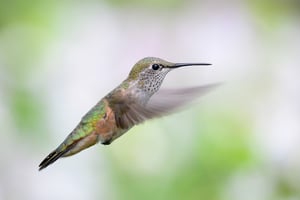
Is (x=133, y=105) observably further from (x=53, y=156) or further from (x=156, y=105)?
(x=53, y=156)

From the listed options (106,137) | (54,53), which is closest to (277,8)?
(54,53)

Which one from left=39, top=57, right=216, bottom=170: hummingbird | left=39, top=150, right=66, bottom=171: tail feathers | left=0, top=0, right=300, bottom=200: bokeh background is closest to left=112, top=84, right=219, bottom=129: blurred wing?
left=39, top=57, right=216, bottom=170: hummingbird

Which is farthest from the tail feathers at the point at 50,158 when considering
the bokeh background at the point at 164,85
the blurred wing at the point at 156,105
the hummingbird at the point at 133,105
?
the bokeh background at the point at 164,85

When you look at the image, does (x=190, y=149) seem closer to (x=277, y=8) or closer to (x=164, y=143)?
(x=164, y=143)

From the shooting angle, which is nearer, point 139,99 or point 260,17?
point 139,99

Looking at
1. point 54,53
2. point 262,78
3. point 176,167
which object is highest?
point 54,53

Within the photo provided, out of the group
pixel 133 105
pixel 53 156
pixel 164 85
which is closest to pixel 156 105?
pixel 133 105

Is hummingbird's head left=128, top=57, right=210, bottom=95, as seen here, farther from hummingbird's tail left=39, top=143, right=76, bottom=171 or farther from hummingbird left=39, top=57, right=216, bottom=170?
hummingbird's tail left=39, top=143, right=76, bottom=171
